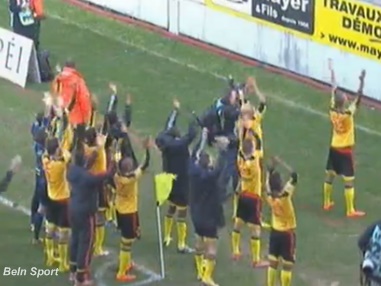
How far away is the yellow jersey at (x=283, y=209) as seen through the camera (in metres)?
15.3

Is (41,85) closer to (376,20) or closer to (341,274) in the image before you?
(376,20)

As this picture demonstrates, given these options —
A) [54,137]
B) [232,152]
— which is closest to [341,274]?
[232,152]

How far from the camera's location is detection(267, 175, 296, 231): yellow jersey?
15266 millimetres

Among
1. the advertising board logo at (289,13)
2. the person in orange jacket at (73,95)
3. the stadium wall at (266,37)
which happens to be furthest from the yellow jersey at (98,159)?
the advertising board logo at (289,13)

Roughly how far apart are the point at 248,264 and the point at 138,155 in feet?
13.3

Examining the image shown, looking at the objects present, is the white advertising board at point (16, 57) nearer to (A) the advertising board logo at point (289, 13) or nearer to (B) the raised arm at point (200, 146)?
(A) the advertising board logo at point (289, 13)

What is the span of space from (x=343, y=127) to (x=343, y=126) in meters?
0.01

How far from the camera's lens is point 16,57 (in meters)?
23.5

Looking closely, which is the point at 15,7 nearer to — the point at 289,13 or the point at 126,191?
the point at 289,13

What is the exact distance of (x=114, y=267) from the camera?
55.1 ft

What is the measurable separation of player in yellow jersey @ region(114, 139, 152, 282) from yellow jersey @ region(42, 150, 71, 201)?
633 millimetres

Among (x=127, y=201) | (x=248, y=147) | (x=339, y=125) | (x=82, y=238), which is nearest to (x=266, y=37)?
(x=339, y=125)

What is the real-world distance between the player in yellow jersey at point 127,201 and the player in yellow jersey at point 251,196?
1.26 metres

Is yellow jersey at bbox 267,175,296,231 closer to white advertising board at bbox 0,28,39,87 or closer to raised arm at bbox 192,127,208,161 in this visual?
raised arm at bbox 192,127,208,161
